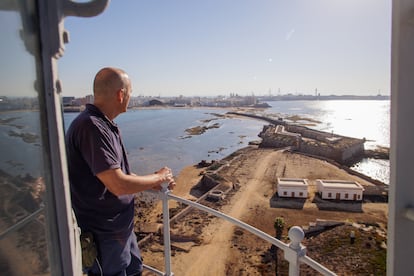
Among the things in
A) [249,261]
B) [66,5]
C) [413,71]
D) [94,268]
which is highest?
[66,5]

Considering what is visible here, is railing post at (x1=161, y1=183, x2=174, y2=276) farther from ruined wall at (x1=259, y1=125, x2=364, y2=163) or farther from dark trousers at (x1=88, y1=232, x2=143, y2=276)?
ruined wall at (x1=259, y1=125, x2=364, y2=163)

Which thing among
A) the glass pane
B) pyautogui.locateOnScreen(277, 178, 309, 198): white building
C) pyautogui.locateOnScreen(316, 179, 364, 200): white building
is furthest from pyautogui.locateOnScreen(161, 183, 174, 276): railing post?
pyautogui.locateOnScreen(316, 179, 364, 200): white building

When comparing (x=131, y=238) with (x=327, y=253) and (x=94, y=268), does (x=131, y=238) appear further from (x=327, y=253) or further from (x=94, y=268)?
(x=327, y=253)

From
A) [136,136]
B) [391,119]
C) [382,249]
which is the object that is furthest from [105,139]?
[136,136]

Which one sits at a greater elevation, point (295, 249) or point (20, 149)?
point (20, 149)

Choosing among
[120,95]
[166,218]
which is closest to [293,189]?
[166,218]

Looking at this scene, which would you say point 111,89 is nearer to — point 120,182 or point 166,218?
point 120,182
